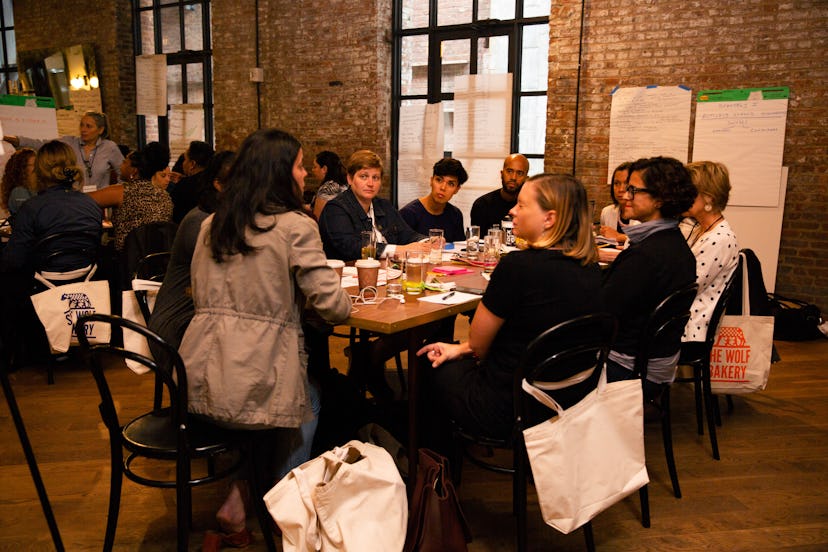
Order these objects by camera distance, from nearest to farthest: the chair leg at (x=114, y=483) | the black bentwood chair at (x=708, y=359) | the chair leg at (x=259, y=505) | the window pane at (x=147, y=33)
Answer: the chair leg at (x=114, y=483)
the chair leg at (x=259, y=505)
the black bentwood chair at (x=708, y=359)
the window pane at (x=147, y=33)

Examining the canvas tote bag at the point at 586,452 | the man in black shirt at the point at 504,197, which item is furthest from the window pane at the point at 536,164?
the canvas tote bag at the point at 586,452

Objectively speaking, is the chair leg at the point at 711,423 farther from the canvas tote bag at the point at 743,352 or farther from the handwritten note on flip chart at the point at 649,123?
the handwritten note on flip chart at the point at 649,123

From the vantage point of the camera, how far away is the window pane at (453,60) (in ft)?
23.8

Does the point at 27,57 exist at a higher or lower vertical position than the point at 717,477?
higher

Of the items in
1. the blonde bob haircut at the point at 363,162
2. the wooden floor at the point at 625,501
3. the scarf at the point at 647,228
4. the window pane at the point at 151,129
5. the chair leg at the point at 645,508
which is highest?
the window pane at the point at 151,129

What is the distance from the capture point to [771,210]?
5723 mm

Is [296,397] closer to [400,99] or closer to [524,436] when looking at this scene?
[524,436]

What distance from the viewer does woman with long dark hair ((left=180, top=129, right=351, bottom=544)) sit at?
2.04 metres

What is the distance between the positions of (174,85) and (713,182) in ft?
25.3

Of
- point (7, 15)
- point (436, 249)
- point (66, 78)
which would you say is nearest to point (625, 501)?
point (436, 249)

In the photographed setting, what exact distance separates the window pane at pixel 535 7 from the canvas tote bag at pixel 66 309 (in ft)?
16.3

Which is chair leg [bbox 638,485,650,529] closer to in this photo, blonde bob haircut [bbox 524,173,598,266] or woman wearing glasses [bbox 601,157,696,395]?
woman wearing glasses [bbox 601,157,696,395]

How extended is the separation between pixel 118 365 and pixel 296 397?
2.85m

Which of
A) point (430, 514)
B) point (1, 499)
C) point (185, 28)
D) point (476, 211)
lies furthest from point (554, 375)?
point (185, 28)
